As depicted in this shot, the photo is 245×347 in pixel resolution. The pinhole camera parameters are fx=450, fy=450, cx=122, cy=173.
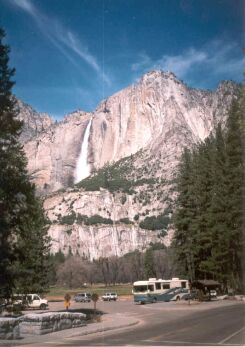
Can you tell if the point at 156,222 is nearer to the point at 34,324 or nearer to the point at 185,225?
the point at 185,225

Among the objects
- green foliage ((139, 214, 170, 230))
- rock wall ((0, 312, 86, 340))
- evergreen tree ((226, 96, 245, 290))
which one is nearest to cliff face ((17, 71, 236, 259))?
green foliage ((139, 214, 170, 230))

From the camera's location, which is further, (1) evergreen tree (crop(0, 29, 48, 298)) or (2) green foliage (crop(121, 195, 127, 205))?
(2) green foliage (crop(121, 195, 127, 205))

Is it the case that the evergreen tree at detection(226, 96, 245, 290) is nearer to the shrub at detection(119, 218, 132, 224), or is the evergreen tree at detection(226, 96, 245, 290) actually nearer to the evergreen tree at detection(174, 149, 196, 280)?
the evergreen tree at detection(174, 149, 196, 280)

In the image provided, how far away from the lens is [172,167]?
162375mm

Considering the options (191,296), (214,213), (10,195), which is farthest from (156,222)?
(10,195)

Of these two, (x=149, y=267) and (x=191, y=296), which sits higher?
(x=149, y=267)

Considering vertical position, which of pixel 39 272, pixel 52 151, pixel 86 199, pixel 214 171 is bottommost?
pixel 39 272

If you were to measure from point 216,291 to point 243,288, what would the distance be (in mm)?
8832

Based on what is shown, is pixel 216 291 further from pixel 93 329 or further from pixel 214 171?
pixel 93 329

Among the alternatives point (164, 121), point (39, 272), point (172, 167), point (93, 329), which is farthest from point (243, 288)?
point (164, 121)

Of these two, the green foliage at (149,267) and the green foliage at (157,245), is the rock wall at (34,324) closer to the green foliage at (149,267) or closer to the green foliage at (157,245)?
the green foliage at (149,267)

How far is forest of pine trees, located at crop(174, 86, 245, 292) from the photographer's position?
38.1 metres

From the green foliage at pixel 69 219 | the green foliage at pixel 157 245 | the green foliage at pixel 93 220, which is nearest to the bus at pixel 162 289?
the green foliage at pixel 157 245

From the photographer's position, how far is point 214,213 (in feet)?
141
